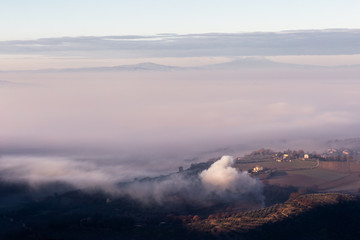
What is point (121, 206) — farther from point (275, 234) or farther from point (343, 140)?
point (343, 140)

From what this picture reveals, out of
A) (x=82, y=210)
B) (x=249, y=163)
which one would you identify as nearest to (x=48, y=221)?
(x=82, y=210)

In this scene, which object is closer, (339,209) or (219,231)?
(219,231)

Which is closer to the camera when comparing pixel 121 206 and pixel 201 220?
pixel 201 220

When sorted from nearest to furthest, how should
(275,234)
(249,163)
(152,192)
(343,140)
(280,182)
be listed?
(275,234) → (152,192) → (280,182) → (249,163) → (343,140)

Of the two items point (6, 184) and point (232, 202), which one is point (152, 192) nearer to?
point (232, 202)

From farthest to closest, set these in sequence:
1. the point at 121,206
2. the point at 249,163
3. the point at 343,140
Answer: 1. the point at 343,140
2. the point at 249,163
3. the point at 121,206

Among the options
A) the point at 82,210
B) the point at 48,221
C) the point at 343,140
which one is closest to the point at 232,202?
the point at 82,210

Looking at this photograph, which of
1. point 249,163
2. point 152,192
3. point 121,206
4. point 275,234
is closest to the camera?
point 275,234

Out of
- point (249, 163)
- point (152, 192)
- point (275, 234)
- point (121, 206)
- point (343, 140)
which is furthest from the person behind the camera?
point (343, 140)
